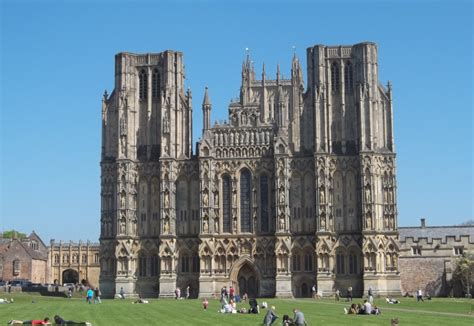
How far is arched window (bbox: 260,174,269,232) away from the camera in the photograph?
97500mm

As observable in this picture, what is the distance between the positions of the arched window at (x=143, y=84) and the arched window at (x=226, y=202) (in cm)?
1389

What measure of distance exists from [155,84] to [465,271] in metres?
40.5

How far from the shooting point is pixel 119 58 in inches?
4031

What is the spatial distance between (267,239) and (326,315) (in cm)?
4257

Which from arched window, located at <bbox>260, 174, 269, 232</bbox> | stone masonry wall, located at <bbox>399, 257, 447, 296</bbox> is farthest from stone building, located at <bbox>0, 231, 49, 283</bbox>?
stone masonry wall, located at <bbox>399, 257, 447, 296</bbox>

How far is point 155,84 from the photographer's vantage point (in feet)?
337

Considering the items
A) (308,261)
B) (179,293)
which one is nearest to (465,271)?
(308,261)

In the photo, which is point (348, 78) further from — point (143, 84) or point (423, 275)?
point (423, 275)

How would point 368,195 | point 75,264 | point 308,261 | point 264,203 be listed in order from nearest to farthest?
point 368,195
point 308,261
point 264,203
point 75,264

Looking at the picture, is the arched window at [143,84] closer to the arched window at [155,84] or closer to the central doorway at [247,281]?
the arched window at [155,84]

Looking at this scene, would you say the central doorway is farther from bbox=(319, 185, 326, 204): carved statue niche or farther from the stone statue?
bbox=(319, 185, 326, 204): carved statue niche

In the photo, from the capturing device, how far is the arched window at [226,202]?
98.0 metres

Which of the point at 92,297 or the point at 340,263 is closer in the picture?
the point at 92,297

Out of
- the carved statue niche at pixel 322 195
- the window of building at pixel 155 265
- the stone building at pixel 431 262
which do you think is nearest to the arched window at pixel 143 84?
the window of building at pixel 155 265
